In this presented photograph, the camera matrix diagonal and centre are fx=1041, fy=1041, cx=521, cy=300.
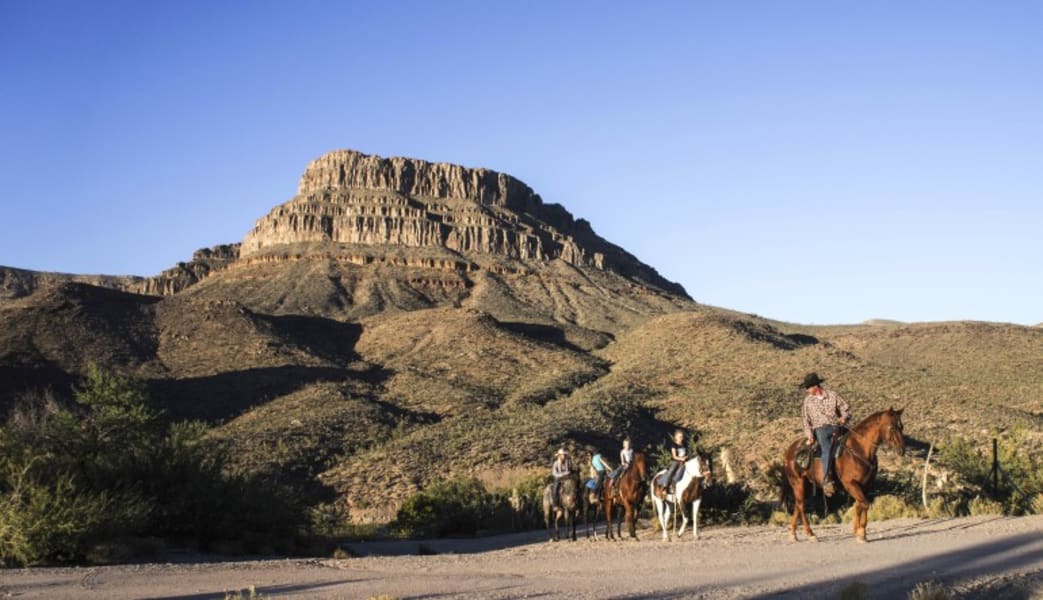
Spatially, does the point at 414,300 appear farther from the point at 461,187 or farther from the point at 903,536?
the point at 903,536

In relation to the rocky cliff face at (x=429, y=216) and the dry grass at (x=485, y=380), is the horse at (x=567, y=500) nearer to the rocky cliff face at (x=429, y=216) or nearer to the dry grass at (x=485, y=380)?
the dry grass at (x=485, y=380)

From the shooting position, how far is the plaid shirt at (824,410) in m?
17.6

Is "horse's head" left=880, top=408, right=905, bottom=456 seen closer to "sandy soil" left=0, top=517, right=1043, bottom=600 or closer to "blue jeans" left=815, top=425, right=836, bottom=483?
"blue jeans" left=815, top=425, right=836, bottom=483

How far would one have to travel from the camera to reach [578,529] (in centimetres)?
2814

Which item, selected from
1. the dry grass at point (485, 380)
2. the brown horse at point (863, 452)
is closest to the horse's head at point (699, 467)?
the brown horse at point (863, 452)

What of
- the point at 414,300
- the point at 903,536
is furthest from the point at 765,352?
the point at 903,536

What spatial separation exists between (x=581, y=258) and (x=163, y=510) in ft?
394

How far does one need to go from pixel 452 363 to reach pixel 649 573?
2251 inches

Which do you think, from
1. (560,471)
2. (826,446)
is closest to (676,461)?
(826,446)

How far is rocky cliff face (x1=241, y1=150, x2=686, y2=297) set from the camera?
13312cm

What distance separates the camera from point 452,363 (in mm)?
71188

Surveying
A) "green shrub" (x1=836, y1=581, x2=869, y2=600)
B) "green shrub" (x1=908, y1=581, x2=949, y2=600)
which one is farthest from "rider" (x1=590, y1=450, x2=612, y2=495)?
"green shrub" (x1=836, y1=581, x2=869, y2=600)

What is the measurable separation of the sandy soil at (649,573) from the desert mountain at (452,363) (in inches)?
521

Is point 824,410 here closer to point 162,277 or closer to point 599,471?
point 599,471
